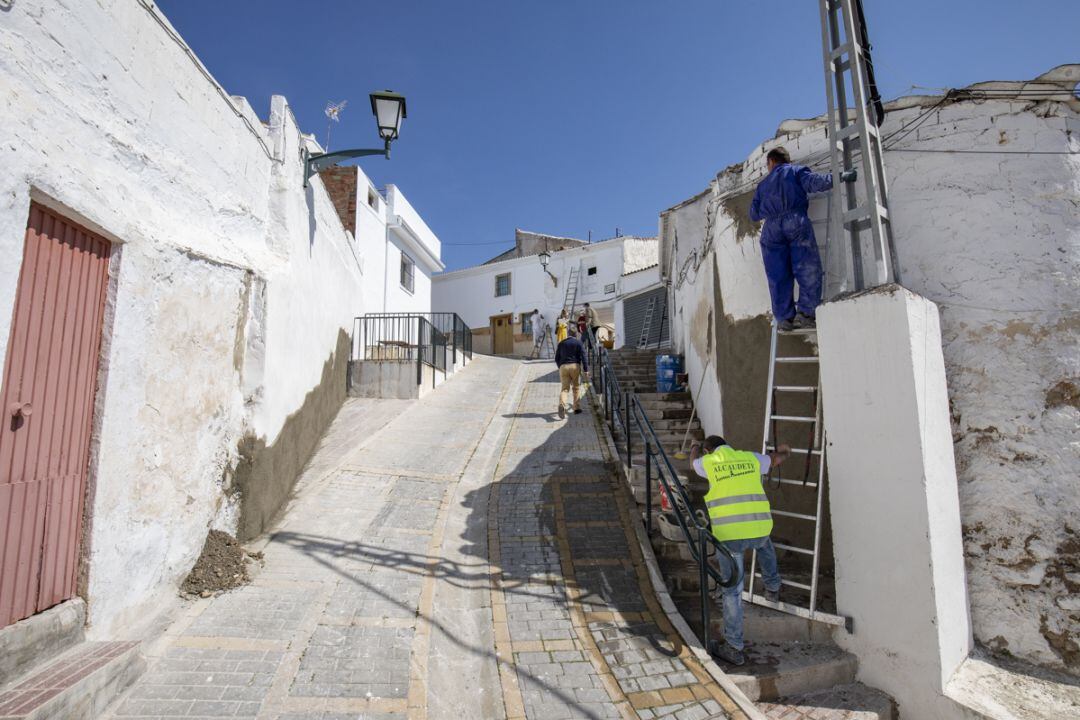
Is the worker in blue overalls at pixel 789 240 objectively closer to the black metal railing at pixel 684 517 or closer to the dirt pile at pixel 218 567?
the black metal railing at pixel 684 517

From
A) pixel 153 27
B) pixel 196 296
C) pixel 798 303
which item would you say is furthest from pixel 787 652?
pixel 153 27

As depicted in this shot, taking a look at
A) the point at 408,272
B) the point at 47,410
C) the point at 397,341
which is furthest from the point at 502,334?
the point at 47,410

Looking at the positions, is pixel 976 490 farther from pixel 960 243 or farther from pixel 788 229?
pixel 788 229

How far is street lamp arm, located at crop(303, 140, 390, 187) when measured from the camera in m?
6.51

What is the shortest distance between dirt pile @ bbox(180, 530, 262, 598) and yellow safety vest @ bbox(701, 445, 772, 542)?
12.5 ft

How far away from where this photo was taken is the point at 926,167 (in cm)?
454

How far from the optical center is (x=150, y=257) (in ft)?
12.7

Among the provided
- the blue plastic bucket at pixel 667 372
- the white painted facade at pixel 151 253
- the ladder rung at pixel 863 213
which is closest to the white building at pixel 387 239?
the blue plastic bucket at pixel 667 372

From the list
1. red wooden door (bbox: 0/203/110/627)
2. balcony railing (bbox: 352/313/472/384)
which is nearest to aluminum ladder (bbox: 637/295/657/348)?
balcony railing (bbox: 352/313/472/384)

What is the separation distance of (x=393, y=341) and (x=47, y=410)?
782 cm

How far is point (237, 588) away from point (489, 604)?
1.99m

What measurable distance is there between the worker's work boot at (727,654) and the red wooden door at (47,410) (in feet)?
14.0

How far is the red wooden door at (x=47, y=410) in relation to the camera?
115 inches

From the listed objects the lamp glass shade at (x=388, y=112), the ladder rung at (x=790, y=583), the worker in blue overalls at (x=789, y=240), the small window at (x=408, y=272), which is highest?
the small window at (x=408, y=272)
